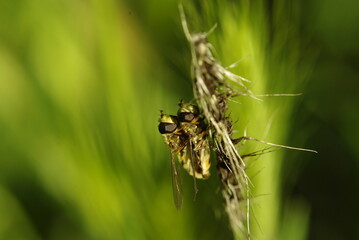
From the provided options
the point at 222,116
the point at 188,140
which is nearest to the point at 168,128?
the point at 188,140

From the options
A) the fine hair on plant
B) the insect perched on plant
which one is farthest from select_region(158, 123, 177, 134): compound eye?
the fine hair on plant

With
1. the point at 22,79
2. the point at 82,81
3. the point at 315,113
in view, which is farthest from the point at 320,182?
the point at 22,79

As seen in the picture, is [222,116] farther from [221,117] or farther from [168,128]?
[168,128]

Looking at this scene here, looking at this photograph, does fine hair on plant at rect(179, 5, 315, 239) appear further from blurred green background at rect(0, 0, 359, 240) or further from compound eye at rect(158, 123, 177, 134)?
compound eye at rect(158, 123, 177, 134)

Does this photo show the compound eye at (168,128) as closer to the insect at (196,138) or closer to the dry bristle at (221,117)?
the insect at (196,138)

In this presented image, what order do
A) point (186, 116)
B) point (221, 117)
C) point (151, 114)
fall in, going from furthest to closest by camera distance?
point (151, 114) < point (186, 116) < point (221, 117)

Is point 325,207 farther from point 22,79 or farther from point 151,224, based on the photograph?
point 22,79

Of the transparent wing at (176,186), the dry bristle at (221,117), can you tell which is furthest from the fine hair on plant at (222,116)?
the transparent wing at (176,186)
